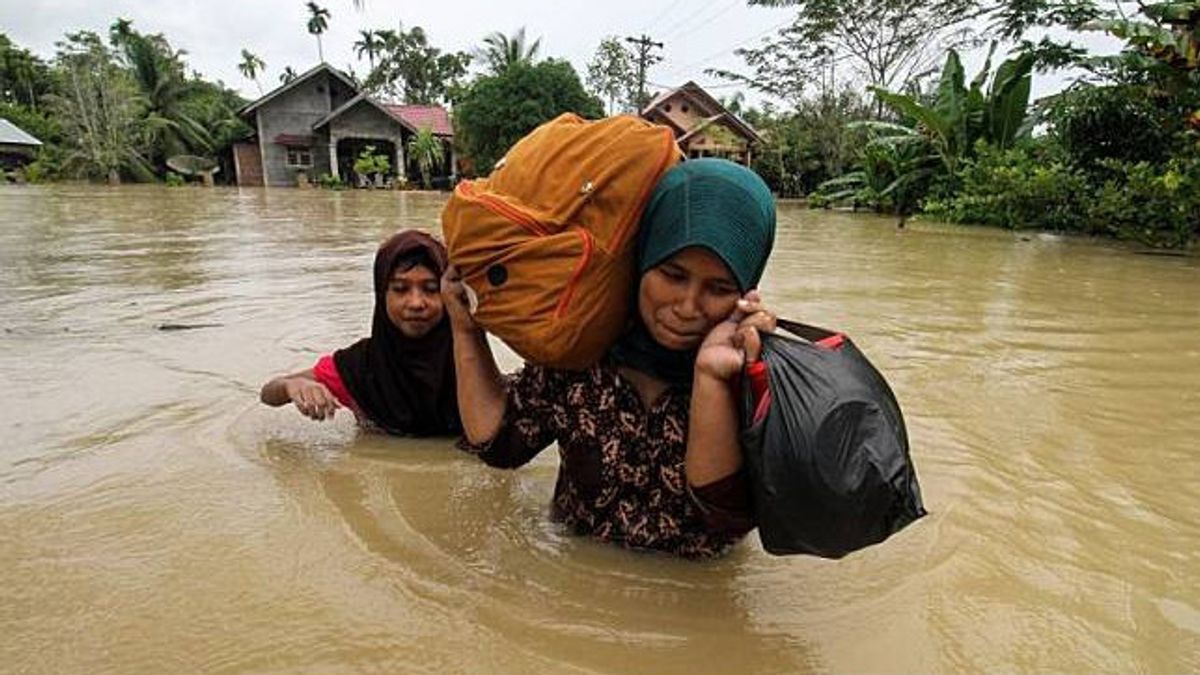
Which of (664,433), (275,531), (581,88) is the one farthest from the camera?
(581,88)

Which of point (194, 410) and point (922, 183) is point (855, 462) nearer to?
point (194, 410)

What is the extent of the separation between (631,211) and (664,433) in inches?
18.5

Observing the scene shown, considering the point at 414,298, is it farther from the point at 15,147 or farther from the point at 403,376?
the point at 15,147

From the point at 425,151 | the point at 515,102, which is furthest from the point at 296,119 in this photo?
the point at 515,102

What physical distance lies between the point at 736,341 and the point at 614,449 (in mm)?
466

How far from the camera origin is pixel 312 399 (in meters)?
2.48

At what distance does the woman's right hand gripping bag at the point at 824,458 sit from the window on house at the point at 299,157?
34.1m

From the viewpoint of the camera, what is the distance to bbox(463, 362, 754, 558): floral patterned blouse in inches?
65.1

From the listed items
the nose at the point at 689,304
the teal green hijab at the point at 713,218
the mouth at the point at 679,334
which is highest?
the teal green hijab at the point at 713,218

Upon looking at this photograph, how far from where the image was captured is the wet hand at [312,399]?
245cm

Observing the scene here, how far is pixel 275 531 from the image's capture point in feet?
6.23

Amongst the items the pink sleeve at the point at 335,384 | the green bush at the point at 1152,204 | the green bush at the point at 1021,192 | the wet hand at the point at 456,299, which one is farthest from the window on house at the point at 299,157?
the wet hand at the point at 456,299

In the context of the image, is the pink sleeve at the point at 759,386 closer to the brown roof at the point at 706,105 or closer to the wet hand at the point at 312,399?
the wet hand at the point at 312,399

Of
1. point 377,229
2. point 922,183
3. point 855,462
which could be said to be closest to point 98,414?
point 855,462
